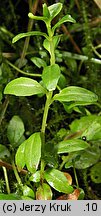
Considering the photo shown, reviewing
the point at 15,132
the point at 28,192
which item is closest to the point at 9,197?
the point at 28,192

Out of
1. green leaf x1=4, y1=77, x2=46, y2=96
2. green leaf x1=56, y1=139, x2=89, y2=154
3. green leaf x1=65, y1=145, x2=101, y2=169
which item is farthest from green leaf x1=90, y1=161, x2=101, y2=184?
green leaf x1=4, y1=77, x2=46, y2=96

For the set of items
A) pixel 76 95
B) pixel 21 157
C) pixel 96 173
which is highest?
pixel 76 95

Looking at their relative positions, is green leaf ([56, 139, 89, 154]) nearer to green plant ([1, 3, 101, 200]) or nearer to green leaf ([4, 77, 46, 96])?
green plant ([1, 3, 101, 200])

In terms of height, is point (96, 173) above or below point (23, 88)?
below

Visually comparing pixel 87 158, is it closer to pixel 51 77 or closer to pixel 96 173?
pixel 96 173

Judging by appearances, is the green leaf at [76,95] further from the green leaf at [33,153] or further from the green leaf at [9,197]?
the green leaf at [9,197]

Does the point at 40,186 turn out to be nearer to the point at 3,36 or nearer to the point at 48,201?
the point at 48,201

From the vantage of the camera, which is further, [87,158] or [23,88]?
[87,158]
